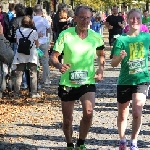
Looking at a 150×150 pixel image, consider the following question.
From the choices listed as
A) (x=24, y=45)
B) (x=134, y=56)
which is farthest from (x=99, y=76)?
(x=24, y=45)

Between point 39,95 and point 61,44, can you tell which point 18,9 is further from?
point 61,44

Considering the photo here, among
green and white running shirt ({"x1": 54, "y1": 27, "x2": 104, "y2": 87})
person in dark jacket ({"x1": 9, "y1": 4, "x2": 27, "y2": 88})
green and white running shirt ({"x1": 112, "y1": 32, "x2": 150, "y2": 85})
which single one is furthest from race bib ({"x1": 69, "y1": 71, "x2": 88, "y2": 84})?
person in dark jacket ({"x1": 9, "y1": 4, "x2": 27, "y2": 88})

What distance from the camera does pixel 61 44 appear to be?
573 centimetres

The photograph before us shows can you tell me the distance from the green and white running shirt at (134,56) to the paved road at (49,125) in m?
1.01

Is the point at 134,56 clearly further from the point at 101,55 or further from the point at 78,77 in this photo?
the point at 78,77

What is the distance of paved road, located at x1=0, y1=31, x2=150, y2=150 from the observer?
677 cm

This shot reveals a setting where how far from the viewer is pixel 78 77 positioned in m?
5.73

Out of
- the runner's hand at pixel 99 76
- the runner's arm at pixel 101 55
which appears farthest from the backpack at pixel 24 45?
the runner's hand at pixel 99 76

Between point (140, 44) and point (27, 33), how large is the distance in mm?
4017

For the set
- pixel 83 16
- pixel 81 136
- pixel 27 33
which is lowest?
pixel 81 136

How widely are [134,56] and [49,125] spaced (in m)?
2.45

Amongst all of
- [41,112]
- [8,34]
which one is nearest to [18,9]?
[8,34]

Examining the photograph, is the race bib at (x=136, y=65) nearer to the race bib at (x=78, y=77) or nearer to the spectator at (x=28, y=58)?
the race bib at (x=78, y=77)

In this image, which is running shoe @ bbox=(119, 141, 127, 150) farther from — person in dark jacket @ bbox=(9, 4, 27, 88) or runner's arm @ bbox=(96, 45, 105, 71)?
person in dark jacket @ bbox=(9, 4, 27, 88)
